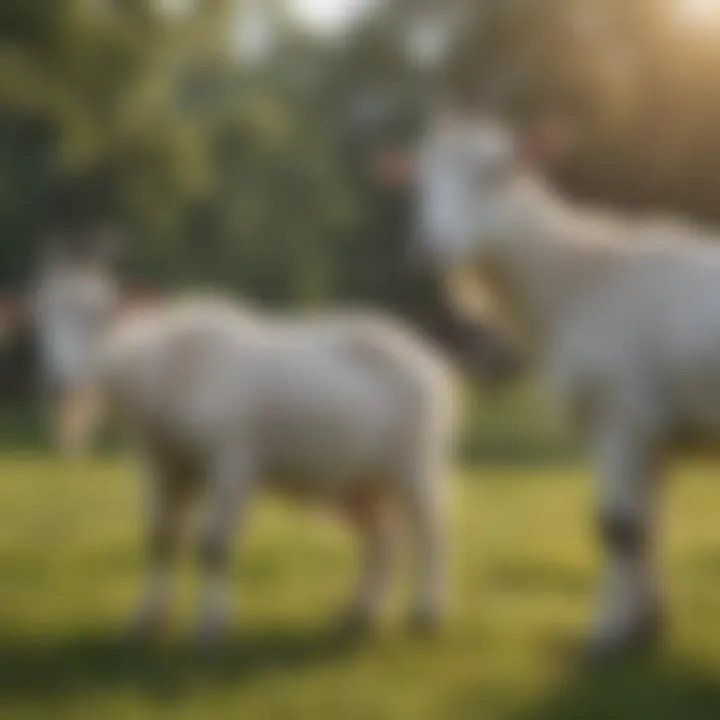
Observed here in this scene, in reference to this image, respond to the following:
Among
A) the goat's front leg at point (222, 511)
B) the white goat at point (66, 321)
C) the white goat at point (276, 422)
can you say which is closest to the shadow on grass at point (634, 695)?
the white goat at point (276, 422)

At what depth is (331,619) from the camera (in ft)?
3.73

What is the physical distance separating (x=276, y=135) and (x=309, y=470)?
0.80 ft

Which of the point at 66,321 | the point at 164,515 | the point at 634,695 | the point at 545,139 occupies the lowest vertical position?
the point at 634,695

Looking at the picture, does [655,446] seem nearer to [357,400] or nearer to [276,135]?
[357,400]

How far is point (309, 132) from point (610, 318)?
0.25m

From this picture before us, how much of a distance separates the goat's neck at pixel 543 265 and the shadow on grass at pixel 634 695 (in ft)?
0.82

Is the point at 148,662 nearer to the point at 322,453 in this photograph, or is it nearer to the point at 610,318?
the point at 322,453

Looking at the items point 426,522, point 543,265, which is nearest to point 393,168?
point 543,265

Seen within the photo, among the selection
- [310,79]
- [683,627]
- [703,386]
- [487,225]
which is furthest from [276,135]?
[683,627]

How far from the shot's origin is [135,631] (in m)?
1.09

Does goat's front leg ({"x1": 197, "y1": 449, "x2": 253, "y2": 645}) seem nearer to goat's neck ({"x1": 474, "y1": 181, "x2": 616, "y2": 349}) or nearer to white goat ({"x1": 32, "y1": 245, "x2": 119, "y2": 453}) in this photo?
white goat ({"x1": 32, "y1": 245, "x2": 119, "y2": 453})

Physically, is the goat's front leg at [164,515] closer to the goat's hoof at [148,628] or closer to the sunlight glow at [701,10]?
the goat's hoof at [148,628]

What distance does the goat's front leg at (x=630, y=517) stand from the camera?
3.69 feet

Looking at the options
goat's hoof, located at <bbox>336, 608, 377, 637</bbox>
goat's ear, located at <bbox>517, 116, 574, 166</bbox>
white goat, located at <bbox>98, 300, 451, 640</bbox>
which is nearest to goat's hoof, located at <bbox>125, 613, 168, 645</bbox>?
white goat, located at <bbox>98, 300, 451, 640</bbox>
